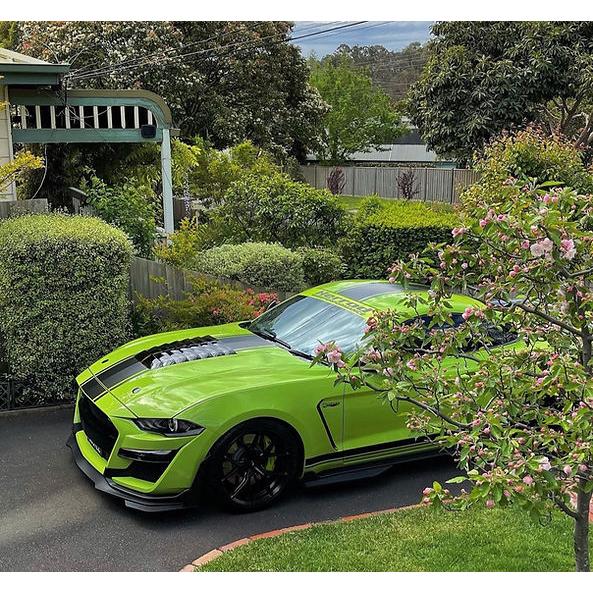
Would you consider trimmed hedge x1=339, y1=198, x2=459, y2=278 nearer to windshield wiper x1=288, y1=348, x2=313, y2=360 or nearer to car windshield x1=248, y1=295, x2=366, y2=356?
car windshield x1=248, y1=295, x2=366, y2=356

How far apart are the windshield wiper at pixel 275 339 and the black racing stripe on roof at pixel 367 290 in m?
0.73

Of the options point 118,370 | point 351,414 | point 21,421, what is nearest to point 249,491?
point 351,414

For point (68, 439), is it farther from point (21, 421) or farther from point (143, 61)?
point (143, 61)

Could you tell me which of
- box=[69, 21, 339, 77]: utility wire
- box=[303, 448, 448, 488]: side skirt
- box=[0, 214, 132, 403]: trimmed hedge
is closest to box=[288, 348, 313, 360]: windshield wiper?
box=[303, 448, 448, 488]: side skirt

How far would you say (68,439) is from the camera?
19.3 ft

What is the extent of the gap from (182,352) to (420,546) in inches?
94.3

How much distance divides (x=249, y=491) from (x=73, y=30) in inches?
816

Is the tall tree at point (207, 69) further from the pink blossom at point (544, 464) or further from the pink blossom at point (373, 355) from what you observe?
the pink blossom at point (544, 464)

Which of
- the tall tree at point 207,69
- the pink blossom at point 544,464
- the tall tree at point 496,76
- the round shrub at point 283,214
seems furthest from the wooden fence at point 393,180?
the pink blossom at point 544,464

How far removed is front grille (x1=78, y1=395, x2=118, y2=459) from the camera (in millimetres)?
4961

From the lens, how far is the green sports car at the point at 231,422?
4.72 meters

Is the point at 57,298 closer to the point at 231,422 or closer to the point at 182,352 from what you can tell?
the point at 182,352

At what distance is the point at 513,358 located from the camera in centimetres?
359

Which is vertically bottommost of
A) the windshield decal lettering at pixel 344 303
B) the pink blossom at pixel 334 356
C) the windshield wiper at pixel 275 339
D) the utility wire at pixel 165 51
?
the windshield wiper at pixel 275 339
